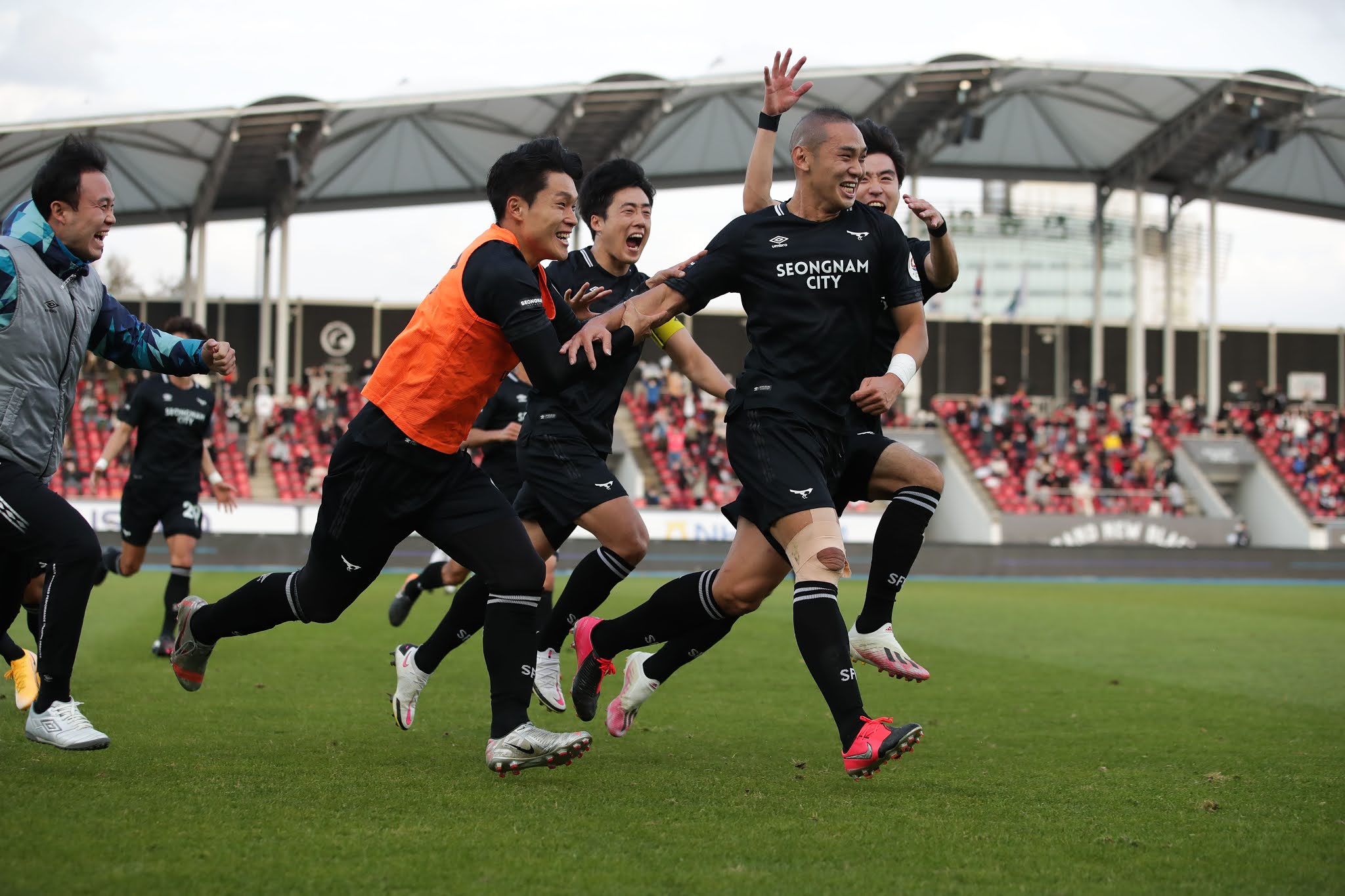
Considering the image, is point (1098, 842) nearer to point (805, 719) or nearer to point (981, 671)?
point (805, 719)

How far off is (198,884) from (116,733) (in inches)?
110

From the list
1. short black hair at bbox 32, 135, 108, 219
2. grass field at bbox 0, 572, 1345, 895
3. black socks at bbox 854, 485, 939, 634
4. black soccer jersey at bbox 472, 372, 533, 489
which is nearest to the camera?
grass field at bbox 0, 572, 1345, 895

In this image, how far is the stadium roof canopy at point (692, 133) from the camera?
1203 inches

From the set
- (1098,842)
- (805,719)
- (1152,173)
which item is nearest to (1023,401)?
(1152,173)

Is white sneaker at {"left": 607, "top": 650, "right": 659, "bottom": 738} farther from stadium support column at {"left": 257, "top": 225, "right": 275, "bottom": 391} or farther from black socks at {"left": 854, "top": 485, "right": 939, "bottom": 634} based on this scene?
stadium support column at {"left": 257, "top": 225, "right": 275, "bottom": 391}

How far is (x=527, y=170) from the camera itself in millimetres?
5086

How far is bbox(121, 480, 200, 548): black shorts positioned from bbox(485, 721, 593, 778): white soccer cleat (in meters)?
5.68

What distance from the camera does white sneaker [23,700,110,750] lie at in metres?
5.00

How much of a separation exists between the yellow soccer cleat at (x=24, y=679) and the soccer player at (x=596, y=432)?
1.85 m

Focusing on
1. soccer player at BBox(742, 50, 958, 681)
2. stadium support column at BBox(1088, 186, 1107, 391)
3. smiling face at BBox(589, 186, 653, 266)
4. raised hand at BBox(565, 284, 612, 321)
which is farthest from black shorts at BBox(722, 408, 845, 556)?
stadium support column at BBox(1088, 186, 1107, 391)

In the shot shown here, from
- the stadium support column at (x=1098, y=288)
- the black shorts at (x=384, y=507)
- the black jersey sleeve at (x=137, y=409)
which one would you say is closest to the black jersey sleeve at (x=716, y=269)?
the black shorts at (x=384, y=507)

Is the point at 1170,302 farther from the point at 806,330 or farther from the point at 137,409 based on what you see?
the point at 806,330

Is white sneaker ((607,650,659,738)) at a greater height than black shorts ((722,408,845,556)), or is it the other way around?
black shorts ((722,408,845,556))

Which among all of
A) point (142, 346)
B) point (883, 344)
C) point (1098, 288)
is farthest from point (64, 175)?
point (1098, 288)
